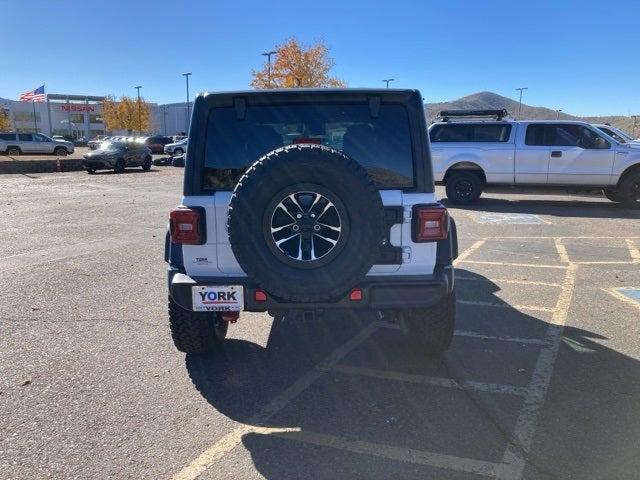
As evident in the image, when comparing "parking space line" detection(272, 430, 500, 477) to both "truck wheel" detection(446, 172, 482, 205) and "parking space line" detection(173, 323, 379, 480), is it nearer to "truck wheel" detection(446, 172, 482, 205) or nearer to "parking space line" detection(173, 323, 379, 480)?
"parking space line" detection(173, 323, 379, 480)

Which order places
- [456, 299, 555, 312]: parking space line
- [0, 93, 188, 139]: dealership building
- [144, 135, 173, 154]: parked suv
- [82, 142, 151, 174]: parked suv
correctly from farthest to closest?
[0, 93, 188, 139]: dealership building
[144, 135, 173, 154]: parked suv
[82, 142, 151, 174]: parked suv
[456, 299, 555, 312]: parking space line

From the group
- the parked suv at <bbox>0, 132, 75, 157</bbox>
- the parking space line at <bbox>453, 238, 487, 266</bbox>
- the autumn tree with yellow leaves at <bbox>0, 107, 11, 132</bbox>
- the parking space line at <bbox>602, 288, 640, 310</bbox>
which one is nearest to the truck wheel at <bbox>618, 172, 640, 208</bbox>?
the parking space line at <bbox>453, 238, 487, 266</bbox>

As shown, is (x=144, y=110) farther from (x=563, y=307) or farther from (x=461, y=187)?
(x=563, y=307)

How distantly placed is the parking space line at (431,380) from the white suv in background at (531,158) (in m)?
9.84

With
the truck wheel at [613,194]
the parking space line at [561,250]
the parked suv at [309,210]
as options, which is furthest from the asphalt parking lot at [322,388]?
the truck wheel at [613,194]

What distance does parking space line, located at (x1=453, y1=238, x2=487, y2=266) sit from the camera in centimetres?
734

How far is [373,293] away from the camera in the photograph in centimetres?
323

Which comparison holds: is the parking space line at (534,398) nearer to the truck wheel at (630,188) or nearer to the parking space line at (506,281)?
the parking space line at (506,281)

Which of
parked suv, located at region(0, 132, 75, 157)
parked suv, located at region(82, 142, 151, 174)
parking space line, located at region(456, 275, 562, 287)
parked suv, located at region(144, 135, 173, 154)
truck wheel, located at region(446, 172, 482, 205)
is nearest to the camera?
parking space line, located at region(456, 275, 562, 287)

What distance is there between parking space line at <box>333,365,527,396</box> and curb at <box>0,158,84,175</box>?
1008 inches

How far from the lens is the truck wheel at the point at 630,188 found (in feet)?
40.0

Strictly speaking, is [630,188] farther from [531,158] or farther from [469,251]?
[469,251]

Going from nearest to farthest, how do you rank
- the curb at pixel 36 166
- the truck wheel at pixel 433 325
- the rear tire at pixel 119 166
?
the truck wheel at pixel 433 325
the curb at pixel 36 166
the rear tire at pixel 119 166

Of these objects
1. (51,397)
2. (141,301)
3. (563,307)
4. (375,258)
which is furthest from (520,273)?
(51,397)
